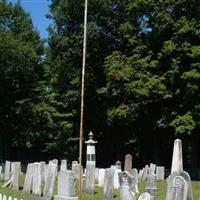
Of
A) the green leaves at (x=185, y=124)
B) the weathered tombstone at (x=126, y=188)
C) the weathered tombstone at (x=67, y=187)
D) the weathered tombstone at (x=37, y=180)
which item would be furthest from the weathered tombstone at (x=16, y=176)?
the green leaves at (x=185, y=124)

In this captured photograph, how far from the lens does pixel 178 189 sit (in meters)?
13.2

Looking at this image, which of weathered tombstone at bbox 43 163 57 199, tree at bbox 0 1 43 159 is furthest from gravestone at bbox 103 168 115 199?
tree at bbox 0 1 43 159

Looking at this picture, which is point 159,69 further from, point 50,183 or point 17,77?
point 50,183

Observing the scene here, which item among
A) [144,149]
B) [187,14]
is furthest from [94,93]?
[187,14]

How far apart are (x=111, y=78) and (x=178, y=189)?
25.2m

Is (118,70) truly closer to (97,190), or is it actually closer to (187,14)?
(187,14)

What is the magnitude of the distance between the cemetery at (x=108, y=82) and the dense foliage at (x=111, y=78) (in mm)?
76

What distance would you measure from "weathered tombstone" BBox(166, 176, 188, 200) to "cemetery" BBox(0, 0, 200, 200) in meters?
12.8

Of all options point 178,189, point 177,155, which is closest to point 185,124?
point 177,155

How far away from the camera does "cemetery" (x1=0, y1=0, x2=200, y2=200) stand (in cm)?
3684

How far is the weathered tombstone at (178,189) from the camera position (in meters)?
13.1

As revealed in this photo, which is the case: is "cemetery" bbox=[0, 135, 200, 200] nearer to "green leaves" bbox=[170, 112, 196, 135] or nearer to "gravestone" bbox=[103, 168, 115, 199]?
"gravestone" bbox=[103, 168, 115, 199]

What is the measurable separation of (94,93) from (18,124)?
9.62 metres

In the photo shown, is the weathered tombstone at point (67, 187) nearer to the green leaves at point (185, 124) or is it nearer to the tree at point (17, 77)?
the green leaves at point (185, 124)
